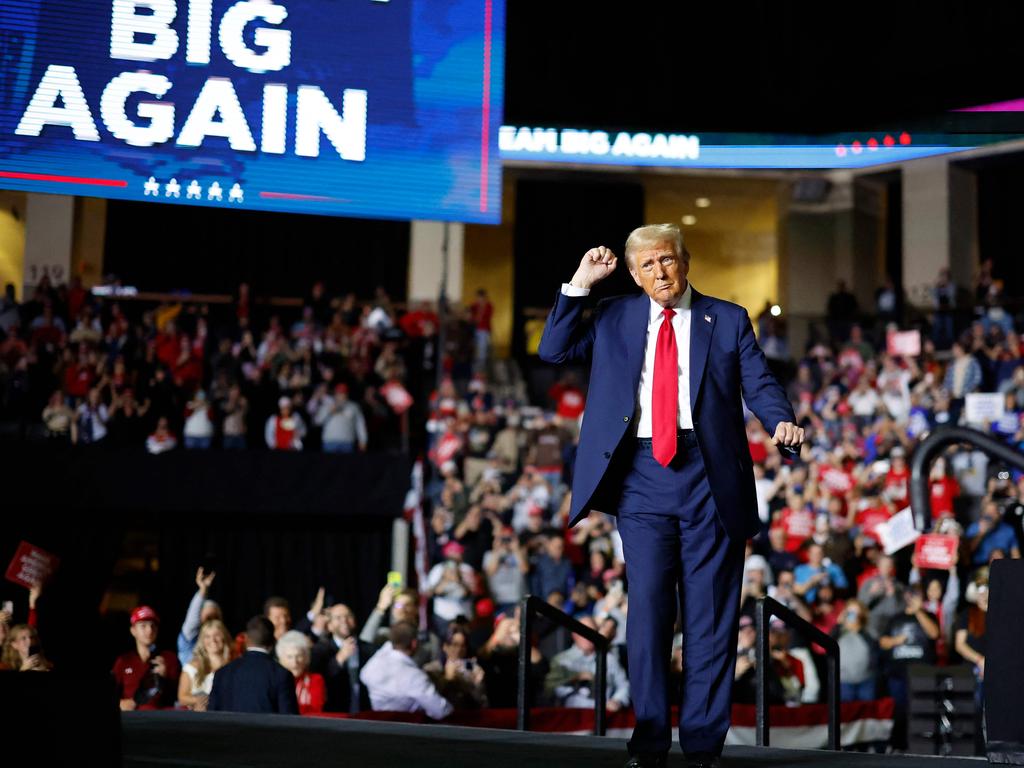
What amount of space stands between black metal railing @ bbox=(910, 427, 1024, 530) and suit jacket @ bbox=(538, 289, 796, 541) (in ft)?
7.91

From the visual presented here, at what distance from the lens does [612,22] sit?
21.1 m

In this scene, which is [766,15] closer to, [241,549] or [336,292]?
[336,292]

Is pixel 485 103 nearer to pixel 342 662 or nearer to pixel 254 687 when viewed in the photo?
pixel 254 687

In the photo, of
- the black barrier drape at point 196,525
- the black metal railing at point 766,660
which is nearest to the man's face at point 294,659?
the black metal railing at point 766,660

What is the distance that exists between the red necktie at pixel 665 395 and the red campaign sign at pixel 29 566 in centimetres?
848

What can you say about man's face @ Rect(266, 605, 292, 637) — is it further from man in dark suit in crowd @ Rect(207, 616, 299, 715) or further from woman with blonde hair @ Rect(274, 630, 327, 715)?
man in dark suit in crowd @ Rect(207, 616, 299, 715)

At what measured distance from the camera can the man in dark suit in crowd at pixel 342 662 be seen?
9.05 metres

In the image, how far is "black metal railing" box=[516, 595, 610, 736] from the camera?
5.68 metres

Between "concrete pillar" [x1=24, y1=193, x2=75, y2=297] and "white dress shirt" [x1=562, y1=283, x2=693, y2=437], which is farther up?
"concrete pillar" [x1=24, y1=193, x2=75, y2=297]

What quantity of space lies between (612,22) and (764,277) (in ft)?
25.9

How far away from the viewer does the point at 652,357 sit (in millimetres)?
4086

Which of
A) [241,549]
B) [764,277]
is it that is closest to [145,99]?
[241,549]

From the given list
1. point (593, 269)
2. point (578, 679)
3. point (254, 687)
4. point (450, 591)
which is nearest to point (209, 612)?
point (254, 687)

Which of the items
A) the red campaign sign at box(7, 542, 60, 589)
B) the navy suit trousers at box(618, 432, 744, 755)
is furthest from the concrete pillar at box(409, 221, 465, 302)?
the navy suit trousers at box(618, 432, 744, 755)
